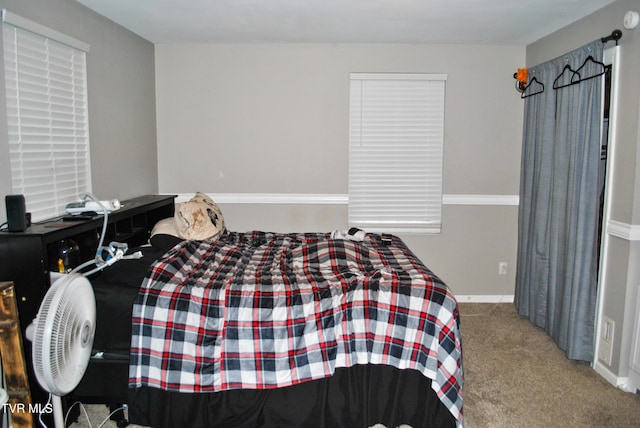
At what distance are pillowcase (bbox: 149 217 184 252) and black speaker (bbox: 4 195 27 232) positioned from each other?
34.6 inches

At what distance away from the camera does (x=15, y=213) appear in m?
2.12

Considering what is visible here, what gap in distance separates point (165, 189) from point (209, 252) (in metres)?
1.73

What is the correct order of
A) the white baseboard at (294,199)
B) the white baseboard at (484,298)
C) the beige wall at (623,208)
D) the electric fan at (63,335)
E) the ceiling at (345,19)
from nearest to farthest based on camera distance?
the electric fan at (63,335) < the beige wall at (623,208) < the ceiling at (345,19) < the white baseboard at (294,199) < the white baseboard at (484,298)

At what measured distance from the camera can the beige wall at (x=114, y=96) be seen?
2.82 meters

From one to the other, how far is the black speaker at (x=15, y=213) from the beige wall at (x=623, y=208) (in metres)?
Result: 3.31

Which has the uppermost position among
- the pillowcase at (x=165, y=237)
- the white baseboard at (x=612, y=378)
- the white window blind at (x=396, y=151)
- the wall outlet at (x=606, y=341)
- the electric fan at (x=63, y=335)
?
the white window blind at (x=396, y=151)

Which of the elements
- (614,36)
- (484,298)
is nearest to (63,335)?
(614,36)

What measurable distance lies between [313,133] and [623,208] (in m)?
2.52

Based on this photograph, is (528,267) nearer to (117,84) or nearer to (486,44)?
(486,44)

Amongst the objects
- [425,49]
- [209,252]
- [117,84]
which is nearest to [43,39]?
[117,84]

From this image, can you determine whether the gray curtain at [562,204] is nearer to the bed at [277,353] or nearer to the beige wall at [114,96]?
the bed at [277,353]

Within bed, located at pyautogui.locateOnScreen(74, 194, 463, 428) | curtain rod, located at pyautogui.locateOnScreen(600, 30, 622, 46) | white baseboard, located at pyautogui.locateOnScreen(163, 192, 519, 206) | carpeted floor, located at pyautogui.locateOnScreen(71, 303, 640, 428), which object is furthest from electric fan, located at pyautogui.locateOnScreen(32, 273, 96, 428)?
curtain rod, located at pyautogui.locateOnScreen(600, 30, 622, 46)

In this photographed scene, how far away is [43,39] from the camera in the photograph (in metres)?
2.59

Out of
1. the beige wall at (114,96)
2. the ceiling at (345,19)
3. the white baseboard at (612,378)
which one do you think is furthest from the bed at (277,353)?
the ceiling at (345,19)
